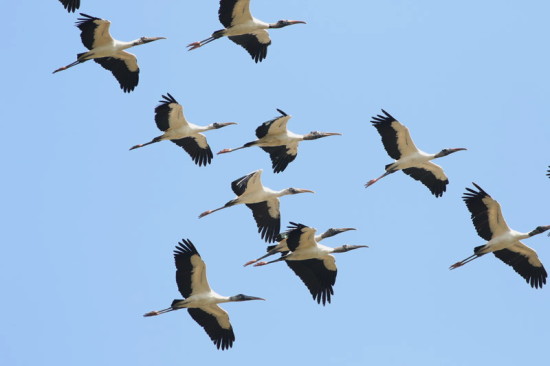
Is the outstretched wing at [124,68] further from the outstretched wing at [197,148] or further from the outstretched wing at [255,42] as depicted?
the outstretched wing at [255,42]

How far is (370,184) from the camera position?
32125 mm

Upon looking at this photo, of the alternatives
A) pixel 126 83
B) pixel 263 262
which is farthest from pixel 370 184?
→ pixel 126 83

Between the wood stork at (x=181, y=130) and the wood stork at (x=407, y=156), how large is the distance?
13.8 ft

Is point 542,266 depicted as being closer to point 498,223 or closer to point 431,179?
point 498,223

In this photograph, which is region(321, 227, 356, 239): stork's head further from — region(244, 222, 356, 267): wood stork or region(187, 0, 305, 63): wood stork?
region(187, 0, 305, 63): wood stork

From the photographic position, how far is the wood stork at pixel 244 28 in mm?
31031

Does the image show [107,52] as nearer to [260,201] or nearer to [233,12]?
[233,12]

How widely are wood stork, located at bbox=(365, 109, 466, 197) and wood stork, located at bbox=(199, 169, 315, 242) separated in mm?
2539

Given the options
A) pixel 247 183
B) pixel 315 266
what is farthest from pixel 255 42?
pixel 315 266

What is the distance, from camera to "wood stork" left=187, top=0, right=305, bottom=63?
102 feet

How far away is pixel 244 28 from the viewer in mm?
31531

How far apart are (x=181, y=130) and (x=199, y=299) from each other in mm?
5870

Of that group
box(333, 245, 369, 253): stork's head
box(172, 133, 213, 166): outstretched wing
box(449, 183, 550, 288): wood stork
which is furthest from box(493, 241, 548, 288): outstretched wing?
box(172, 133, 213, 166): outstretched wing

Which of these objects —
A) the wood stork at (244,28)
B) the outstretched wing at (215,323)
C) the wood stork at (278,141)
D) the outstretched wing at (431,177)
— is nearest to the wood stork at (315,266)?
the outstretched wing at (215,323)
